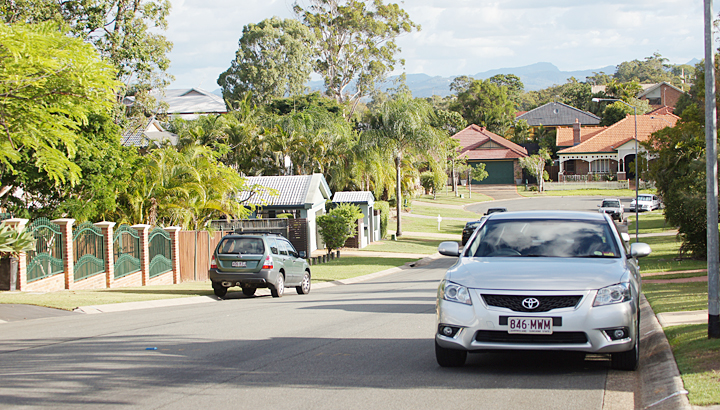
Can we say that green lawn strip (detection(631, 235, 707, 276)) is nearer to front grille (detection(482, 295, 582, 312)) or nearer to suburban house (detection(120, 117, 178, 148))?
front grille (detection(482, 295, 582, 312))

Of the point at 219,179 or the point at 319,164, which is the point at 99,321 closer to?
the point at 219,179

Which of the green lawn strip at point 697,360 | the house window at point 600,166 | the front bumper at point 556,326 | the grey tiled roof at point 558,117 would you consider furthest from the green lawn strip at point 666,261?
the grey tiled roof at point 558,117

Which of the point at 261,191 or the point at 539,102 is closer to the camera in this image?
the point at 261,191

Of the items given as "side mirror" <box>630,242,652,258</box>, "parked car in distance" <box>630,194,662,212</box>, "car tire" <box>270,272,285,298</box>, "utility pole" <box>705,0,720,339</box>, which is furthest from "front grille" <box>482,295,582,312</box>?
"parked car in distance" <box>630,194,662,212</box>

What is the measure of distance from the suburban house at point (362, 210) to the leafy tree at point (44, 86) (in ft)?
71.1

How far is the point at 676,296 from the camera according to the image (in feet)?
45.1

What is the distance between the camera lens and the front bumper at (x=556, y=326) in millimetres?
6602

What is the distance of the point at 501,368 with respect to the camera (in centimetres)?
760

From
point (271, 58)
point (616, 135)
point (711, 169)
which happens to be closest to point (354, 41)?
point (271, 58)

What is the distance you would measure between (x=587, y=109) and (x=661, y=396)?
110980mm

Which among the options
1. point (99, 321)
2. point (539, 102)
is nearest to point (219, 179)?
point (99, 321)

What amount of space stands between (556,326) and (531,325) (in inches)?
9.2

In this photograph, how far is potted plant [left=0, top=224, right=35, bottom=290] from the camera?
15.9 m

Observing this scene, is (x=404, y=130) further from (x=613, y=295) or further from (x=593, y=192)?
(x=593, y=192)
